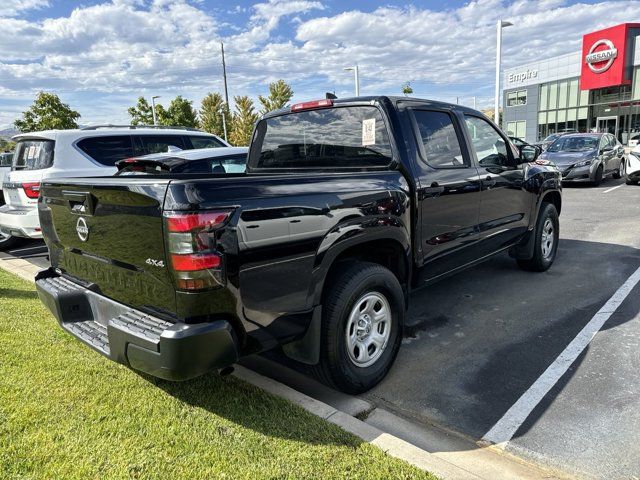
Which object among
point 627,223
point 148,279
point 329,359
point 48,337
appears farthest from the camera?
point 627,223

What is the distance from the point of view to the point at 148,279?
253 centimetres

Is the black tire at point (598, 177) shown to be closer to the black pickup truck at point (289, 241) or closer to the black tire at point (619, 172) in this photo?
the black tire at point (619, 172)

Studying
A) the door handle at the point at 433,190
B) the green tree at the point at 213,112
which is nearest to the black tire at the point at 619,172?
the door handle at the point at 433,190

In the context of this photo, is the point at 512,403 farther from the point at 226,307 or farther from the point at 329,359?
the point at 226,307

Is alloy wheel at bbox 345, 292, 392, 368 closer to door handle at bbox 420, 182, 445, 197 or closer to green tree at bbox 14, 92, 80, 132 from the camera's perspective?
door handle at bbox 420, 182, 445, 197

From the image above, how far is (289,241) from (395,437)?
122 cm

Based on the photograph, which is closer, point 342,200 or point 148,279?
point 148,279

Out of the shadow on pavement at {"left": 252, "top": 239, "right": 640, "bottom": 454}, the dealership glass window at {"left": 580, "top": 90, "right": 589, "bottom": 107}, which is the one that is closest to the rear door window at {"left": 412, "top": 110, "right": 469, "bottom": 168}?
the shadow on pavement at {"left": 252, "top": 239, "right": 640, "bottom": 454}

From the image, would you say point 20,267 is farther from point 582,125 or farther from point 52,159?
point 582,125

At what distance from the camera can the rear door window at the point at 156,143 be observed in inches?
303

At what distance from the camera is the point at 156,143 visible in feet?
26.3

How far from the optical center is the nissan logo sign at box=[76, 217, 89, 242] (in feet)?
9.41

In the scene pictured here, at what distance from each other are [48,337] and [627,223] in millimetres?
9192

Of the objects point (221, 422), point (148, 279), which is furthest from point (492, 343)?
point (148, 279)
